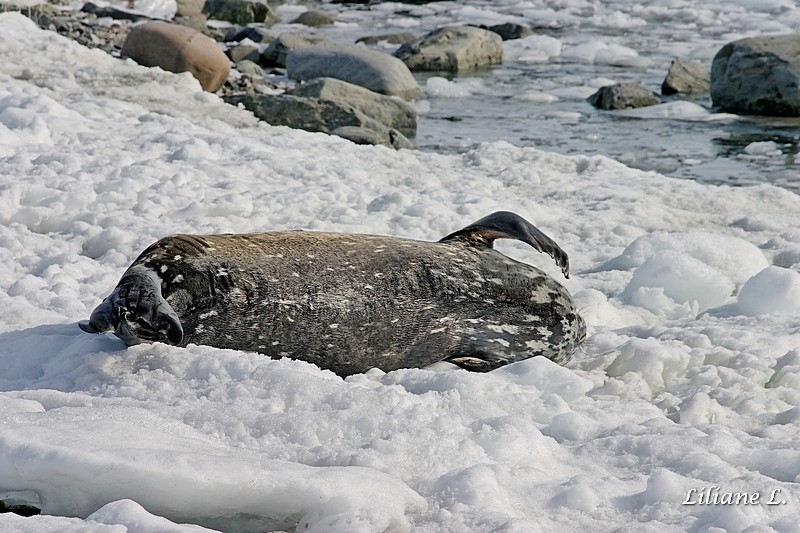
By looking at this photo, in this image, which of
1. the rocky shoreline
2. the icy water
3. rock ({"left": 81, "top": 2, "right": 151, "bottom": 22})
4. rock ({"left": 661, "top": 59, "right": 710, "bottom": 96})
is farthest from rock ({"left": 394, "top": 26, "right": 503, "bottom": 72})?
rock ({"left": 81, "top": 2, "right": 151, "bottom": 22})

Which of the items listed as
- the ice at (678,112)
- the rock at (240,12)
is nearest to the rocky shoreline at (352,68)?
the ice at (678,112)

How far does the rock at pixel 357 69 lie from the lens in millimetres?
11867

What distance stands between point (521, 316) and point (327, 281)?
82 centimetres

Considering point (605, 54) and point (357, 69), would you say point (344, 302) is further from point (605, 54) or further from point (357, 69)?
point (605, 54)

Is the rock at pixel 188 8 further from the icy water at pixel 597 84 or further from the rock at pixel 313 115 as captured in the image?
the rock at pixel 313 115

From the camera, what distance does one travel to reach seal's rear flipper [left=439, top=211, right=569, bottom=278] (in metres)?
4.52

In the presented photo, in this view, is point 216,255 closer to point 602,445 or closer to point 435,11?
point 602,445

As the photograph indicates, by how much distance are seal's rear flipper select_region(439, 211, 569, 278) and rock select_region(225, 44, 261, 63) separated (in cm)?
990

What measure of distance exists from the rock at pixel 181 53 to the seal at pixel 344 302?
19.6 ft

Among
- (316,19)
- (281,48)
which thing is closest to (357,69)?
(281,48)

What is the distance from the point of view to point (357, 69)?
12.2 metres

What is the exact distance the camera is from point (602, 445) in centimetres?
301

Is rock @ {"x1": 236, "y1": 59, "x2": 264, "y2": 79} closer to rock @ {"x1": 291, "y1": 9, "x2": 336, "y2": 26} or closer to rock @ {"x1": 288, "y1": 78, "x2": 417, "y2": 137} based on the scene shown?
rock @ {"x1": 288, "y1": 78, "x2": 417, "y2": 137}

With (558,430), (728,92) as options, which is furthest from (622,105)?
(558,430)
